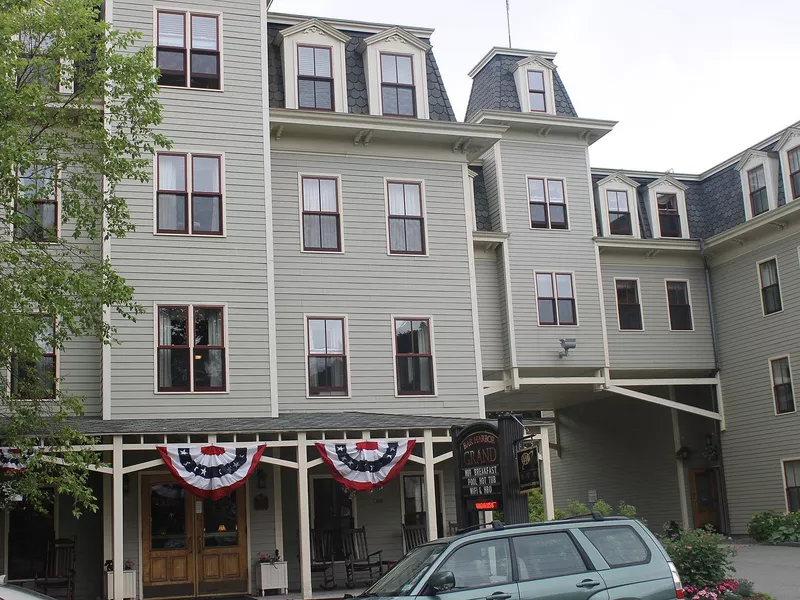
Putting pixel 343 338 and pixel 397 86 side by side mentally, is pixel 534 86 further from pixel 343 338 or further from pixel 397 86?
pixel 343 338

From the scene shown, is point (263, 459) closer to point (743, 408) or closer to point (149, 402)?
point (149, 402)

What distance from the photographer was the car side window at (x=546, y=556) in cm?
992

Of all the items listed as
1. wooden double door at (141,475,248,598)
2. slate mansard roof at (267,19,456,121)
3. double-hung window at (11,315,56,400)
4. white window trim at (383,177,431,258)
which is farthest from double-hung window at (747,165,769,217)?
double-hung window at (11,315,56,400)

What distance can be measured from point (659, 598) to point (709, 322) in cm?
2122

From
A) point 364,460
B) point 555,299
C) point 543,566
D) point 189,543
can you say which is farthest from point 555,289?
point 543,566

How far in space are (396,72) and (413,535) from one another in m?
10.9

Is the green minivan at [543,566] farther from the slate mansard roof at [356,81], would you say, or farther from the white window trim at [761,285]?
the white window trim at [761,285]

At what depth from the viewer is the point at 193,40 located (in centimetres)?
2103

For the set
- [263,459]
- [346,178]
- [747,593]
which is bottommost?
[747,593]

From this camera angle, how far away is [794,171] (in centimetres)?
2709

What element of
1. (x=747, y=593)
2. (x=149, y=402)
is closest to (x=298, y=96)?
(x=149, y=402)

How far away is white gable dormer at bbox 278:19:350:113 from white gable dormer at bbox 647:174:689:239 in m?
12.0

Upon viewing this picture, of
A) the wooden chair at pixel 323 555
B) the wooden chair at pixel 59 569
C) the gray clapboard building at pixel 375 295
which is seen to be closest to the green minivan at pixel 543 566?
the gray clapboard building at pixel 375 295

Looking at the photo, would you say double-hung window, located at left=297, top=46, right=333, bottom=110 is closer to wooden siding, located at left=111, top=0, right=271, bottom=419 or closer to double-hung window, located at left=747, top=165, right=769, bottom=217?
wooden siding, located at left=111, top=0, right=271, bottom=419
